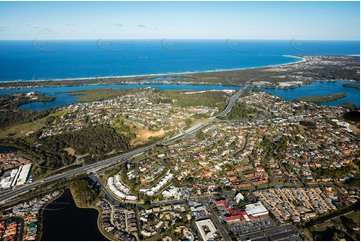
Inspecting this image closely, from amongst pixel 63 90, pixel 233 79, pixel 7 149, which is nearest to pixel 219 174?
pixel 7 149

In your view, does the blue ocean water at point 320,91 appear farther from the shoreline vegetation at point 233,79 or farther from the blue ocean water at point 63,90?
the blue ocean water at point 63,90

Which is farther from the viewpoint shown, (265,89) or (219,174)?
(265,89)

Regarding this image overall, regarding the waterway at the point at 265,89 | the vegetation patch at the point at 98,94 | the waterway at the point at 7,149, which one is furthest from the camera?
the vegetation patch at the point at 98,94

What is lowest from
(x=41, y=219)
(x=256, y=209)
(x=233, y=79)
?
(x=41, y=219)

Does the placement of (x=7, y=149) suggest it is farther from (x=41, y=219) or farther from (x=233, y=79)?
(x=233, y=79)

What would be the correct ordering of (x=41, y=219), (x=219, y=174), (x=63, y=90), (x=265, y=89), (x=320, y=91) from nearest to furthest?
(x=41, y=219) → (x=219, y=174) → (x=320, y=91) → (x=63, y=90) → (x=265, y=89)

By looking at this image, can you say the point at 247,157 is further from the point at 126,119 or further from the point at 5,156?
the point at 5,156

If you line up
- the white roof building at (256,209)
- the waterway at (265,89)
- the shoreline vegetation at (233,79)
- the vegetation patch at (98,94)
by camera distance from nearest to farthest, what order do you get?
the white roof building at (256,209) → the waterway at (265,89) → the vegetation patch at (98,94) → the shoreline vegetation at (233,79)

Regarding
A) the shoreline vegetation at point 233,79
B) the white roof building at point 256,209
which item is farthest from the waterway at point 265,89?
the white roof building at point 256,209

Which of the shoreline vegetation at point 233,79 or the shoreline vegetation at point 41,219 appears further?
the shoreline vegetation at point 233,79
